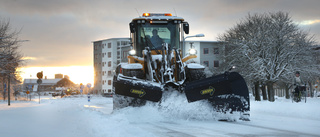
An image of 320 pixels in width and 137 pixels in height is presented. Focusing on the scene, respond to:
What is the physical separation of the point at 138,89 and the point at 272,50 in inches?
1051

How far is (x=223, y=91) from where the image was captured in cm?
891

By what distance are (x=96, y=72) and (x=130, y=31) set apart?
9499 cm

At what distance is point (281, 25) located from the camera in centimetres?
3328

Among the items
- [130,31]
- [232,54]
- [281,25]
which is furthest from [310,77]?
[130,31]

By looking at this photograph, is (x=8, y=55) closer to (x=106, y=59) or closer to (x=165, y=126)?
(x=165, y=126)

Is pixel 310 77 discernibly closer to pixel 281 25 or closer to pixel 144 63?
pixel 281 25

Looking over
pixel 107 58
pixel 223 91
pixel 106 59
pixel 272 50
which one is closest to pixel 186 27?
pixel 223 91

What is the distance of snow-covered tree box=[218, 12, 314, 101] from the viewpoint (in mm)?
31844

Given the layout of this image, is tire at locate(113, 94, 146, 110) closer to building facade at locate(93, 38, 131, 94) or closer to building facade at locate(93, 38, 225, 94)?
building facade at locate(93, 38, 225, 94)

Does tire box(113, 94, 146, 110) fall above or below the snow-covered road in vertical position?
above

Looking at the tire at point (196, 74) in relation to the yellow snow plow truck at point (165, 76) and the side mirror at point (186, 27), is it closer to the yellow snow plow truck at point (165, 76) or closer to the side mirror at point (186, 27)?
the yellow snow plow truck at point (165, 76)

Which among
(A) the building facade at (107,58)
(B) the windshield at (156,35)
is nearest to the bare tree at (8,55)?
(B) the windshield at (156,35)

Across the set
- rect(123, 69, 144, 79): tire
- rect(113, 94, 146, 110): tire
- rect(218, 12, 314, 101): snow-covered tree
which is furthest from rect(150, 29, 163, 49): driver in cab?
rect(218, 12, 314, 101): snow-covered tree

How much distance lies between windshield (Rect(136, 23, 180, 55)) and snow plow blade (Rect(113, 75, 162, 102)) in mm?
2819
